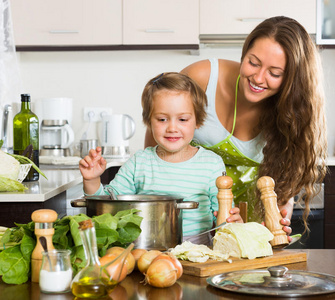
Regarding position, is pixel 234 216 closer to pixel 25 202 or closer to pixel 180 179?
pixel 180 179

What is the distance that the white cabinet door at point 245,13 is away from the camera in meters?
3.44

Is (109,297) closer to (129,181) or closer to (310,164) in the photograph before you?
(129,181)

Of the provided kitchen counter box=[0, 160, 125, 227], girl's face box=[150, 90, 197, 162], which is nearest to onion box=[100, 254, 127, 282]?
girl's face box=[150, 90, 197, 162]

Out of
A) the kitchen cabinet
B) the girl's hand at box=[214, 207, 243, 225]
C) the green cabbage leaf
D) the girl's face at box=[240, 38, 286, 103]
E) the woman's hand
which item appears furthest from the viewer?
the kitchen cabinet

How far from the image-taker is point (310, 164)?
181 centimetres

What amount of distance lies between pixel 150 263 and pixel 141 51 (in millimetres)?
2981

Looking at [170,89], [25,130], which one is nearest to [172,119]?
[170,89]

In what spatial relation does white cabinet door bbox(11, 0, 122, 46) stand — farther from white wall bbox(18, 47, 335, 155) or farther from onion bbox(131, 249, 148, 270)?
onion bbox(131, 249, 148, 270)

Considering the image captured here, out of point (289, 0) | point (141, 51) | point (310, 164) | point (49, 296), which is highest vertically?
point (289, 0)

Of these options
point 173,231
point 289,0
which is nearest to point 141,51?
point 289,0

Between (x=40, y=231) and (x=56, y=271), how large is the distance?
0.08 metres

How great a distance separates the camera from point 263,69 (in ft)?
5.54

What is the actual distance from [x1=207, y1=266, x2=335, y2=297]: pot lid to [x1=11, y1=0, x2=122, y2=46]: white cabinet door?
2.72 m

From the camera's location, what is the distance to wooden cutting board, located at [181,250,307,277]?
3.17 feet
